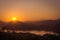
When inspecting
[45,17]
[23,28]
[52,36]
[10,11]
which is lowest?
[52,36]

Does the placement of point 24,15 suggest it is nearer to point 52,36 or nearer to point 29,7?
point 29,7

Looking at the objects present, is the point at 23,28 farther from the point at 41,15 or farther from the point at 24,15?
the point at 41,15

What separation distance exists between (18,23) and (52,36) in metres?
0.44

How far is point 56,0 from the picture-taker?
180 cm

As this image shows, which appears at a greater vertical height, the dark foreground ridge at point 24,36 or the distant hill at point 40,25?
the distant hill at point 40,25

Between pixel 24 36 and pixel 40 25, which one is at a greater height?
pixel 40 25

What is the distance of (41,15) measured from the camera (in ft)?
5.85

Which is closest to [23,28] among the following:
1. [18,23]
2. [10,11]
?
[18,23]

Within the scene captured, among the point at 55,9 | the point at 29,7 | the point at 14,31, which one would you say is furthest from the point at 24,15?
the point at 55,9

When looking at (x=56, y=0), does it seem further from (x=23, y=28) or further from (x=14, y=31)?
(x=14, y=31)

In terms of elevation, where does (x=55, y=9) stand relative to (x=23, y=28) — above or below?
above

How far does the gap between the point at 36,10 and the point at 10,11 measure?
1.06 feet

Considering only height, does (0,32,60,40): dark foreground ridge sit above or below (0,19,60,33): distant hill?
below

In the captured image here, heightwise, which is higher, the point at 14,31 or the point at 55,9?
the point at 55,9
